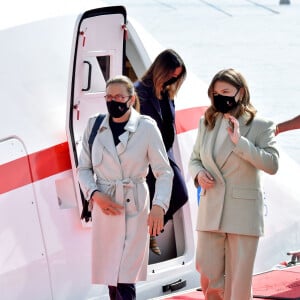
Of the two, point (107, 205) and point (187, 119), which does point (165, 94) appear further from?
point (107, 205)

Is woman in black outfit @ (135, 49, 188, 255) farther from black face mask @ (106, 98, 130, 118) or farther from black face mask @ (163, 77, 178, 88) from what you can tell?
black face mask @ (106, 98, 130, 118)

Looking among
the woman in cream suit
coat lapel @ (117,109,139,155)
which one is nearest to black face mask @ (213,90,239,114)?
the woman in cream suit

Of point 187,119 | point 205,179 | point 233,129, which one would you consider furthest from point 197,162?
point 187,119

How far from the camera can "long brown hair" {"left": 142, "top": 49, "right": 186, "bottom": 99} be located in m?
9.02

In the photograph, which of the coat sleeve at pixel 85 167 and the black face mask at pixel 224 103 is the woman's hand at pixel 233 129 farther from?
the coat sleeve at pixel 85 167

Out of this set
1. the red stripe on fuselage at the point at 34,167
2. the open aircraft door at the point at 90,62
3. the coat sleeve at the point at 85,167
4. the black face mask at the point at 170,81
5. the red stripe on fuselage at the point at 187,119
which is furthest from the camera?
the red stripe on fuselage at the point at 187,119

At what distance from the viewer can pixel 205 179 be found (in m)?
8.30

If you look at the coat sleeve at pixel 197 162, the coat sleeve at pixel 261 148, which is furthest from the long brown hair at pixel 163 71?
the coat sleeve at pixel 261 148

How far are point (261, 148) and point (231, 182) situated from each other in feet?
0.89

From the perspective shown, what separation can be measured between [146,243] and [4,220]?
902 mm

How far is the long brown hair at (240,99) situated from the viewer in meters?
8.27

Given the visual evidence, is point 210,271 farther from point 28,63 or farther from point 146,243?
point 28,63

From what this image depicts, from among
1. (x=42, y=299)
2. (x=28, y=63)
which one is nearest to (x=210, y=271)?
(x=42, y=299)

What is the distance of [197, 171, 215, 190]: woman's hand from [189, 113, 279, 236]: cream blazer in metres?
0.03
